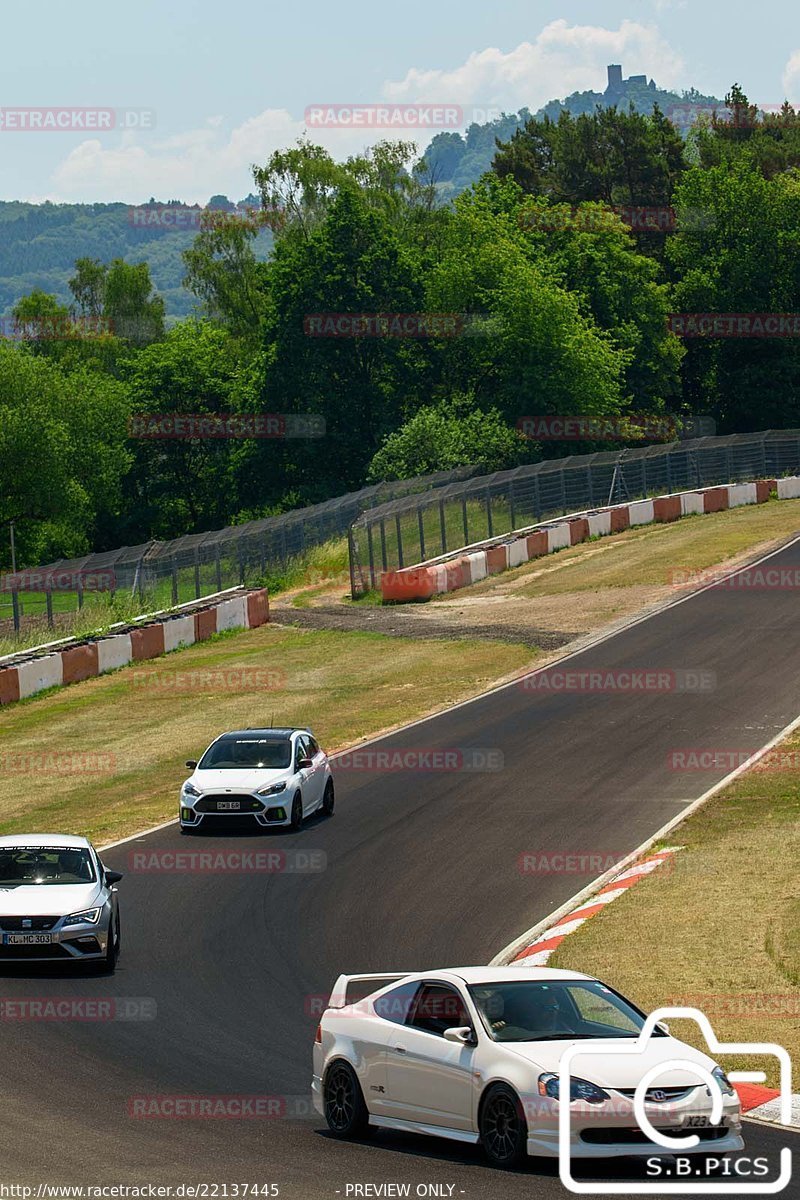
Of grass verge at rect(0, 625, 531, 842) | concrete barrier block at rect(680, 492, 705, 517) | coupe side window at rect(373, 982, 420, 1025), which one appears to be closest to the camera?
coupe side window at rect(373, 982, 420, 1025)

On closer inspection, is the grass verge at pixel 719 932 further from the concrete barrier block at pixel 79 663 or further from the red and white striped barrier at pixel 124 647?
the concrete barrier block at pixel 79 663

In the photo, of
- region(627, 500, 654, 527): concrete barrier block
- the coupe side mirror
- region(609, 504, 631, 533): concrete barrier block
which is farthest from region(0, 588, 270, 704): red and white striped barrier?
the coupe side mirror

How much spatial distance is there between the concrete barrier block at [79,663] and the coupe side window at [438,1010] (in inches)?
1236

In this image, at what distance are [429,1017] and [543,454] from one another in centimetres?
6722

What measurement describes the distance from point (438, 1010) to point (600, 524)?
165 feet

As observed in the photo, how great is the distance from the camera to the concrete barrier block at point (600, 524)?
6162 cm

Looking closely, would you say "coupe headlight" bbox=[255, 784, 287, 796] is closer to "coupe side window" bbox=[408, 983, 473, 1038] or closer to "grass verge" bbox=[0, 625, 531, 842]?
"grass verge" bbox=[0, 625, 531, 842]

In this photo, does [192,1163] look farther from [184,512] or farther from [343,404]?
[184,512]

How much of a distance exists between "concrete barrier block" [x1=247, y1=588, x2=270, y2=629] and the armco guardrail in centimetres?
433

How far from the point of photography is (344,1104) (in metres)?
12.8

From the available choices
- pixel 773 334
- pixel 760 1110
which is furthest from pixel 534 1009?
pixel 773 334

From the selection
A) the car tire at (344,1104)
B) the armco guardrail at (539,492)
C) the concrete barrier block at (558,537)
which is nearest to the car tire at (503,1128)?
the car tire at (344,1104)

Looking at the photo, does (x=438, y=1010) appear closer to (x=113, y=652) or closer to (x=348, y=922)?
(x=348, y=922)

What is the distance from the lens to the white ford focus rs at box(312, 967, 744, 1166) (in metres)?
11.1
